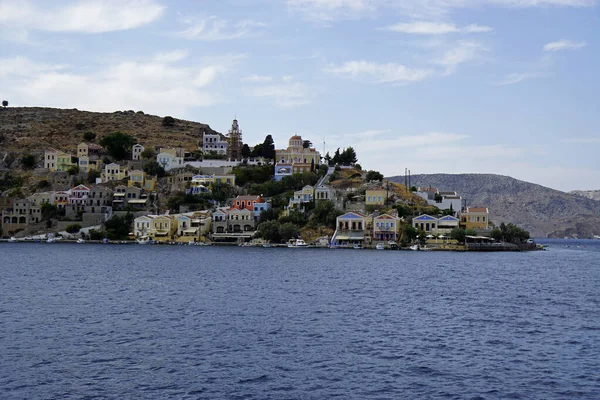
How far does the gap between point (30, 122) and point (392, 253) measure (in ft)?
358

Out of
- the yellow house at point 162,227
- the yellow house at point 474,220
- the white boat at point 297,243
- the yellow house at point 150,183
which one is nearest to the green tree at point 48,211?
the yellow house at point 150,183

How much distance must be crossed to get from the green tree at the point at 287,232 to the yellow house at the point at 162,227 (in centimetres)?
1663

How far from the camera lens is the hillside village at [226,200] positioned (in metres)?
97.6

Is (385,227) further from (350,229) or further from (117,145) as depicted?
(117,145)

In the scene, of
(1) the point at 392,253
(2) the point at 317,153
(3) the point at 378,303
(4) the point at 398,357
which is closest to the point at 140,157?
(2) the point at 317,153

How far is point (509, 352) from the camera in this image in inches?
1144

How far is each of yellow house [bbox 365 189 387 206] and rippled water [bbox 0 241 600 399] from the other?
43579 mm

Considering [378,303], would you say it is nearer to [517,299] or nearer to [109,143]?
[517,299]

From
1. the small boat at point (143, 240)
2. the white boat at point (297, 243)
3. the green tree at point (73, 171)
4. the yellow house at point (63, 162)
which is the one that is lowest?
the white boat at point (297, 243)

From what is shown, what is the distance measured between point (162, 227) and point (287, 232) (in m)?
19.1

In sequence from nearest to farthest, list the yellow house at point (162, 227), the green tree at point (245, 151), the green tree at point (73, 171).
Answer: the yellow house at point (162, 227) < the green tree at point (73, 171) < the green tree at point (245, 151)

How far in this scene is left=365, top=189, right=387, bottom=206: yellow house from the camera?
10462 cm

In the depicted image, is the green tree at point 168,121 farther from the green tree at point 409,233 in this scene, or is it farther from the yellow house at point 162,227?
the green tree at point 409,233

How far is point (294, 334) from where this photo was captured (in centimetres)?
3203
